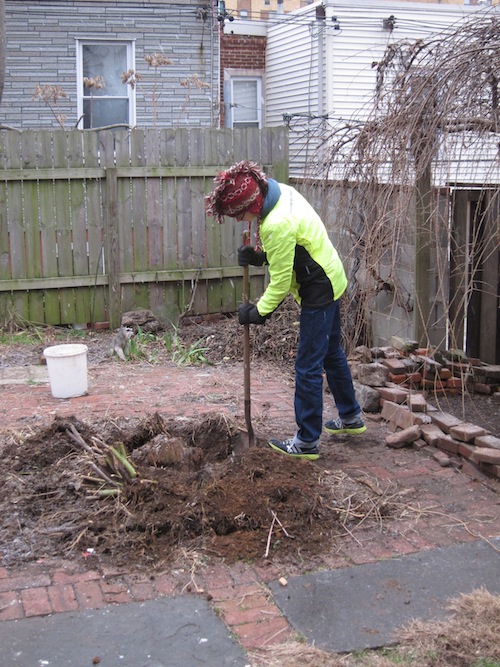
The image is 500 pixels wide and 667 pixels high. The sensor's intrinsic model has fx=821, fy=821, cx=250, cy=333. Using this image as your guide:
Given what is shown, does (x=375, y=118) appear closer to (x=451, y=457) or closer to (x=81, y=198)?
(x=451, y=457)

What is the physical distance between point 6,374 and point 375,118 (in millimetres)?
4236

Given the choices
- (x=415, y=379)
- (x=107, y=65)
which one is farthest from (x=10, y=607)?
(x=107, y=65)

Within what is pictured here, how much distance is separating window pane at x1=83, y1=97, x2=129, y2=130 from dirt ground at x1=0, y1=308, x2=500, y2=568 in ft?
34.7

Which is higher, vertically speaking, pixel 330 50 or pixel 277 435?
pixel 330 50

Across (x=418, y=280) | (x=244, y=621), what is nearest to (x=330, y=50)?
(x=418, y=280)

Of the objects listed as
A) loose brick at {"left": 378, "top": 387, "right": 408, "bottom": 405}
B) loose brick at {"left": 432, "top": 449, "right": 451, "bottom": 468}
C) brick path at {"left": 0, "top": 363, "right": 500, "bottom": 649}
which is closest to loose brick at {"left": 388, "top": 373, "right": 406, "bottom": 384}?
loose brick at {"left": 378, "top": 387, "right": 408, "bottom": 405}

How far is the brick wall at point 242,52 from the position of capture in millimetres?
16406

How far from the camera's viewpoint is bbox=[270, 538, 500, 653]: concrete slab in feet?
11.2

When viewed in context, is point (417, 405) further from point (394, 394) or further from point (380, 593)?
point (380, 593)

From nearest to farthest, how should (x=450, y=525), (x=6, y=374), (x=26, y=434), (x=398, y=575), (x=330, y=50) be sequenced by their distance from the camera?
(x=398, y=575) → (x=450, y=525) → (x=26, y=434) → (x=6, y=374) → (x=330, y=50)

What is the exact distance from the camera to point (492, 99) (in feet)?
16.9

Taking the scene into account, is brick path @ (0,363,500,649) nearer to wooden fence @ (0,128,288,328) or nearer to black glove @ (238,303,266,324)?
black glove @ (238,303,266,324)

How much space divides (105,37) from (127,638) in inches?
525

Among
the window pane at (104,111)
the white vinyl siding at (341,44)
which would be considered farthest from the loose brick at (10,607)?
the window pane at (104,111)
